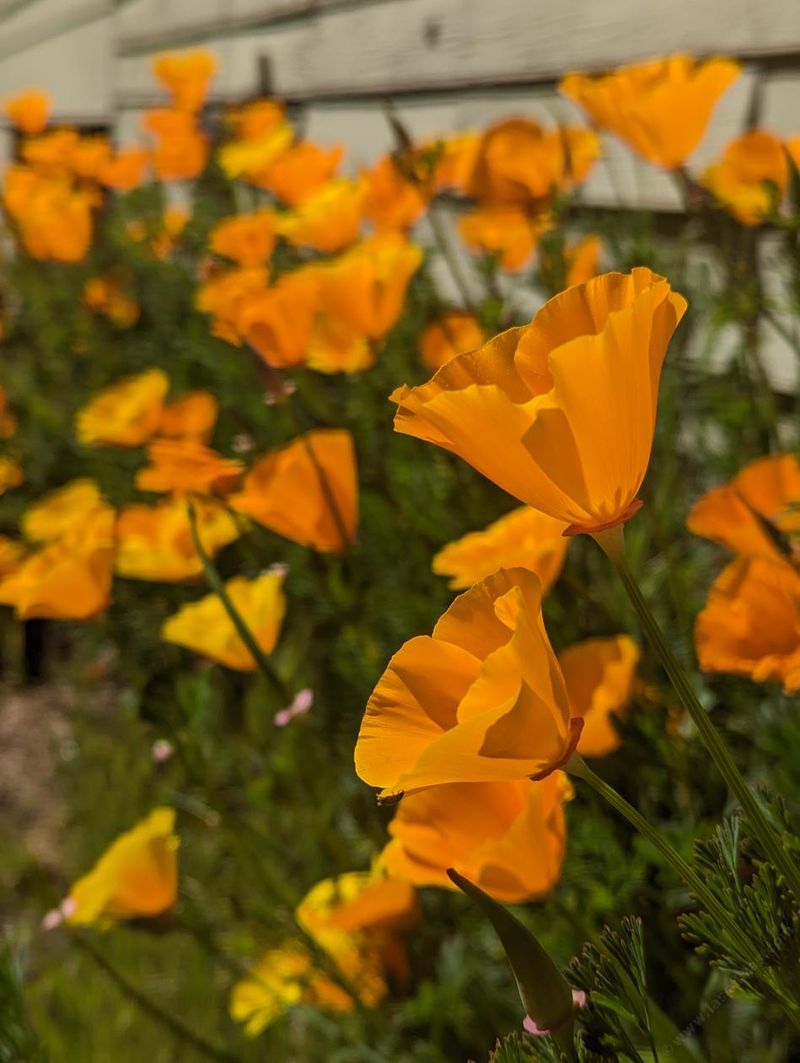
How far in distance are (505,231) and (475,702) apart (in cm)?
100

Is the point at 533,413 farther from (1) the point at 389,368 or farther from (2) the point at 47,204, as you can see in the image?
(2) the point at 47,204

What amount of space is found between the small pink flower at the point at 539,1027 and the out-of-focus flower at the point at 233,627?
0.49 m

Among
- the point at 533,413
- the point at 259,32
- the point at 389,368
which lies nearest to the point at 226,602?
the point at 533,413

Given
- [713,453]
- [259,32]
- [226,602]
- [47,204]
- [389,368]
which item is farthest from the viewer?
[259,32]

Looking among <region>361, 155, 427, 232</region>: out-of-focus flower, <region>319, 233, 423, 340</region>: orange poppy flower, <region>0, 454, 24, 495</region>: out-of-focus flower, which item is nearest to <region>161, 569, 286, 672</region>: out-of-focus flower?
<region>319, 233, 423, 340</region>: orange poppy flower

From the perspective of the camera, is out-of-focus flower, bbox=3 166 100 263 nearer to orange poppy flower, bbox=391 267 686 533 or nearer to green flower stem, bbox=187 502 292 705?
green flower stem, bbox=187 502 292 705

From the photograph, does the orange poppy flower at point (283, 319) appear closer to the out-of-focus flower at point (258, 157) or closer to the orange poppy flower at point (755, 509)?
the orange poppy flower at point (755, 509)

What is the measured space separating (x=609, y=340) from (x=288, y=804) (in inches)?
29.6

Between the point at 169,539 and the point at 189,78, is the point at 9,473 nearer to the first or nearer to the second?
the point at 189,78

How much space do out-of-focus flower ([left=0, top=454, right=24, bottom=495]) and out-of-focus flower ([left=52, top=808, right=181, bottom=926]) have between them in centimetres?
130

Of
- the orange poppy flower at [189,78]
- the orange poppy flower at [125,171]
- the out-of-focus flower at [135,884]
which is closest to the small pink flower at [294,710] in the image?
the out-of-focus flower at [135,884]

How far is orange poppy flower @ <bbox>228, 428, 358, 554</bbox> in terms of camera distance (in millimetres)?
831

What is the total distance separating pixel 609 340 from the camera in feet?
1.15

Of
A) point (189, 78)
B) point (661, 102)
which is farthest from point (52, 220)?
point (661, 102)
